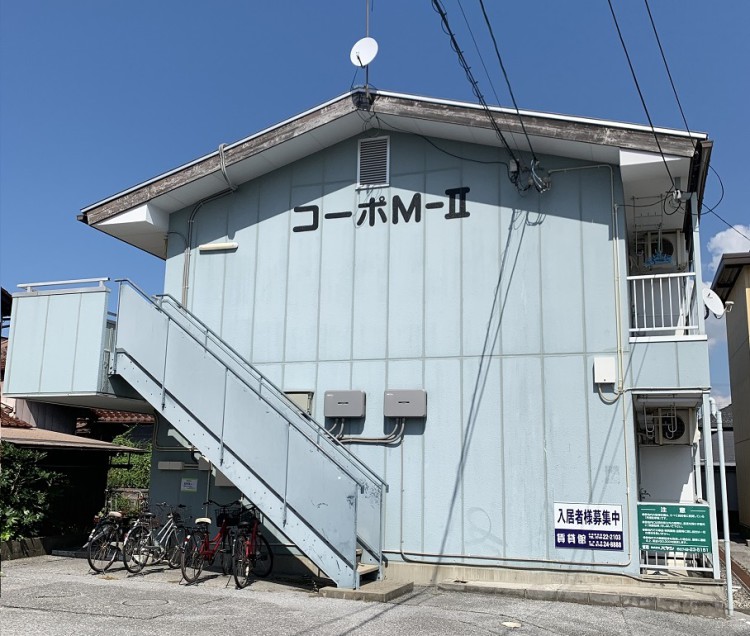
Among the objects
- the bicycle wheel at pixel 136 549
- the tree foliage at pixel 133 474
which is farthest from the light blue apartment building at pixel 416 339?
the tree foliage at pixel 133 474

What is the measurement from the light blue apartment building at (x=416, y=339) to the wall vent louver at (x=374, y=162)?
0.04 meters

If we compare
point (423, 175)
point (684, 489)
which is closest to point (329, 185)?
point (423, 175)

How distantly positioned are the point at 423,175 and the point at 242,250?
3407 mm

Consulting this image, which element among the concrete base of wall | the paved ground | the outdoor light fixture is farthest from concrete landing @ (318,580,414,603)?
the outdoor light fixture

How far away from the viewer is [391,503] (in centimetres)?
1088

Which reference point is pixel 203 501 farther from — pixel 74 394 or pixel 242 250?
pixel 242 250

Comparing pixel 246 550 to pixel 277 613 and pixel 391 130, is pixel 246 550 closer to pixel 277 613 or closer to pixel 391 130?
pixel 277 613

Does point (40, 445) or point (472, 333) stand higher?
point (472, 333)

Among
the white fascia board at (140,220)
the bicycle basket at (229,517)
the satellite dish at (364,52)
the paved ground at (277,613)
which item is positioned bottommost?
the paved ground at (277,613)

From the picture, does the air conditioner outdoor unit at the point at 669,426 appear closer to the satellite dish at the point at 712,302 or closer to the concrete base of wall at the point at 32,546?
the satellite dish at the point at 712,302

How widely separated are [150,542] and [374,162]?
6.98 meters

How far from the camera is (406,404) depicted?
1090 centimetres

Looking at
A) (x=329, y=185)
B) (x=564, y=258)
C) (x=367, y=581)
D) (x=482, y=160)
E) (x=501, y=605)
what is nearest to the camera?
(x=501, y=605)

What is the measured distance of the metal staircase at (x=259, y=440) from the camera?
9375 mm
